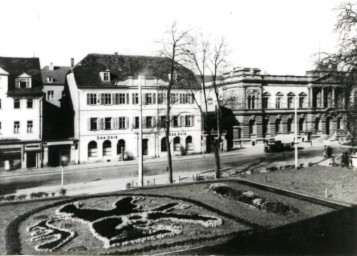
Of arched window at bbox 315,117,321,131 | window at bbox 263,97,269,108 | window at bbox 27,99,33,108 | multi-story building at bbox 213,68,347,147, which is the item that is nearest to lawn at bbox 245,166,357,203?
arched window at bbox 315,117,321,131

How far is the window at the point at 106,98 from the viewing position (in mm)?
34812

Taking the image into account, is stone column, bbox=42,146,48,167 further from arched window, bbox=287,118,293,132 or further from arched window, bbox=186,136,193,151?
→ arched window, bbox=287,118,293,132

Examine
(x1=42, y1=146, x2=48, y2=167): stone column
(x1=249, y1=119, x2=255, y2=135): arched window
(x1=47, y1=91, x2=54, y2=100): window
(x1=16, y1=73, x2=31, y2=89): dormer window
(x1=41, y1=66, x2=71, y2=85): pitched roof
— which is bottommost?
(x1=42, y1=146, x2=48, y2=167): stone column

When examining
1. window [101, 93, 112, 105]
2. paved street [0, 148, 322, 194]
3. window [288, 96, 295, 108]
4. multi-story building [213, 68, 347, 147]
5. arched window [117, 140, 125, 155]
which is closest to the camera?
paved street [0, 148, 322, 194]

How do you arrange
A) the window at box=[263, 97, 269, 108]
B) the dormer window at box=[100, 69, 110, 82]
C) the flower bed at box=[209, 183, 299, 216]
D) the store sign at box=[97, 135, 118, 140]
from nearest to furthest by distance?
the flower bed at box=[209, 183, 299, 216] < the store sign at box=[97, 135, 118, 140] < the dormer window at box=[100, 69, 110, 82] < the window at box=[263, 97, 269, 108]

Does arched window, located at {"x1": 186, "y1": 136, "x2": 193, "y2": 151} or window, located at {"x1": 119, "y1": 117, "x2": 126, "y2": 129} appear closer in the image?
arched window, located at {"x1": 186, "y1": 136, "x2": 193, "y2": 151}

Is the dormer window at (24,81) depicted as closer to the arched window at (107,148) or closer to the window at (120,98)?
the window at (120,98)

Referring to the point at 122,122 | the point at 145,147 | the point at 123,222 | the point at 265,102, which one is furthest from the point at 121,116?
the point at 123,222

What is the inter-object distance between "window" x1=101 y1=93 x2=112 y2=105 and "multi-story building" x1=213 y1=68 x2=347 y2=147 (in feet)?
35.8

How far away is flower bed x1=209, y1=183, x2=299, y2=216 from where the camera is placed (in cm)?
1683

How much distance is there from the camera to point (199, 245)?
510 inches

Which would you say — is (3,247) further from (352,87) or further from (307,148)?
(307,148)

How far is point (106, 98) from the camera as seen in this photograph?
3497 cm

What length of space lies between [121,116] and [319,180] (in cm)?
1942
